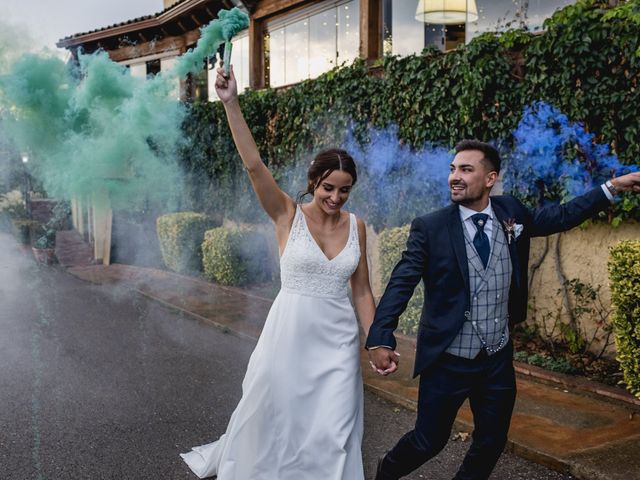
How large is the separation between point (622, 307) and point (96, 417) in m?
4.42

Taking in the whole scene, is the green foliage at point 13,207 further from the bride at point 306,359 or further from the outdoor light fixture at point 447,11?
the bride at point 306,359

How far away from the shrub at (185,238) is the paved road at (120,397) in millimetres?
3675

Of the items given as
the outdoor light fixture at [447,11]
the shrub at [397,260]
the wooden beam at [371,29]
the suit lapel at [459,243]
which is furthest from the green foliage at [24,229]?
the suit lapel at [459,243]

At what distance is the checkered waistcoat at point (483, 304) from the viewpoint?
10.9 feet

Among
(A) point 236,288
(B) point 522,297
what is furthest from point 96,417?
(A) point 236,288

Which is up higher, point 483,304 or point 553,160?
point 553,160

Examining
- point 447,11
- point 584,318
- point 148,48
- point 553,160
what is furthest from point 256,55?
point 584,318

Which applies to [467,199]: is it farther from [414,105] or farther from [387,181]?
[387,181]

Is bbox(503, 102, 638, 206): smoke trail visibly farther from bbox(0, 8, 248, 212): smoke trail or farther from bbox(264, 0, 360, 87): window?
bbox(264, 0, 360, 87): window

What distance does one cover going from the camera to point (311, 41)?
14.0 meters

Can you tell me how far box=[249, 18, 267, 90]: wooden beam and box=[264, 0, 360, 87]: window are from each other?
14 centimetres

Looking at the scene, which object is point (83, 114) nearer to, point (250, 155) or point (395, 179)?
point (395, 179)

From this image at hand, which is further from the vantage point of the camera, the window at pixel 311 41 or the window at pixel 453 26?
the window at pixel 311 41

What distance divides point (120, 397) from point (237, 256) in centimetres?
664
